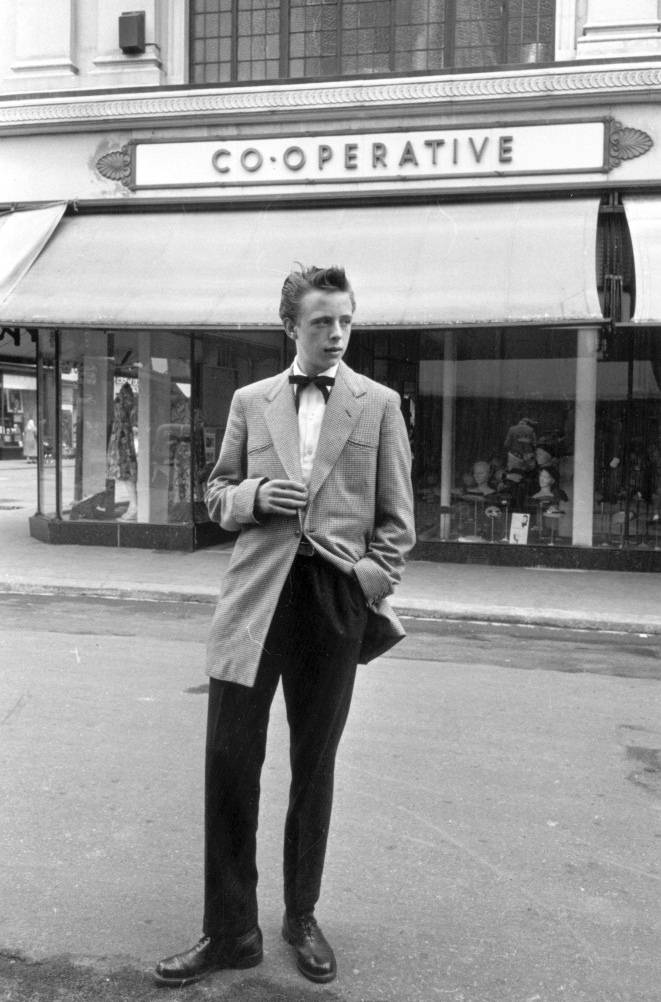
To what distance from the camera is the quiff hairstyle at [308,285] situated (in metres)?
3.25

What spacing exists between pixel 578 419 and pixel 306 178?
14.4ft

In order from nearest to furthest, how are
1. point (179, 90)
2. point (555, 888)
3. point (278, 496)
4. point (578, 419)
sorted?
point (278, 496) → point (555, 888) → point (578, 419) → point (179, 90)

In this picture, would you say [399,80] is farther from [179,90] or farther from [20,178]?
[20,178]

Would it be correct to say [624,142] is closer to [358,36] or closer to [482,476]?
[358,36]

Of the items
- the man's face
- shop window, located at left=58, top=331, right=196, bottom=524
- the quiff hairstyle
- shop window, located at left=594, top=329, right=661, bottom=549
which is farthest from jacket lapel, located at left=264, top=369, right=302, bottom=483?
shop window, located at left=58, top=331, right=196, bottom=524

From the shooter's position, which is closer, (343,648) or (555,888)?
(343,648)

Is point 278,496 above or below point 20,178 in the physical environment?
below

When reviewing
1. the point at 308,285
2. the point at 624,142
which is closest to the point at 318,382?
the point at 308,285

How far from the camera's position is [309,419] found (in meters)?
3.36

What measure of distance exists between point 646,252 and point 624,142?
1.70 metres

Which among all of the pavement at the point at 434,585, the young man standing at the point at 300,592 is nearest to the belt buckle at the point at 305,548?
the young man standing at the point at 300,592

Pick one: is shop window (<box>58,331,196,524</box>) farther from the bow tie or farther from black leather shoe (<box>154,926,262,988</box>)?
black leather shoe (<box>154,926,262,988</box>)

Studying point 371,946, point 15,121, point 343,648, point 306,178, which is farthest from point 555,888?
point 15,121

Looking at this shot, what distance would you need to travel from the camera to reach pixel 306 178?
1307 cm
